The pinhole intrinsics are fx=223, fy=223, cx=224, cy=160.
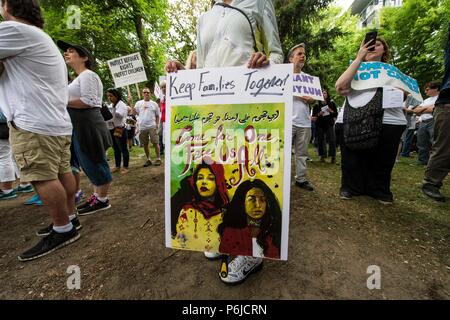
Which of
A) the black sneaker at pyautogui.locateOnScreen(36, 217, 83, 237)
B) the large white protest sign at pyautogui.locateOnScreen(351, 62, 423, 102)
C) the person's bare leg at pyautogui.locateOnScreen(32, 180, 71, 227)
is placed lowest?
the black sneaker at pyautogui.locateOnScreen(36, 217, 83, 237)

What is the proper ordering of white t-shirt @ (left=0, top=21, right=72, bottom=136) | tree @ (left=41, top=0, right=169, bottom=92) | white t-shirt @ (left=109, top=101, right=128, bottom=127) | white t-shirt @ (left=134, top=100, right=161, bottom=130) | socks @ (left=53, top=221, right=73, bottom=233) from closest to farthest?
white t-shirt @ (left=0, top=21, right=72, bottom=136), socks @ (left=53, top=221, right=73, bottom=233), white t-shirt @ (left=109, top=101, right=128, bottom=127), white t-shirt @ (left=134, top=100, right=161, bottom=130), tree @ (left=41, top=0, right=169, bottom=92)

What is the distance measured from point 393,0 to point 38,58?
27011 millimetres

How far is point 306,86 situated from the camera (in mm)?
3490

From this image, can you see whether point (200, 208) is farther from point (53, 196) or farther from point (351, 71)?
point (351, 71)

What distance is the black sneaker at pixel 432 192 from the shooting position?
2.89m

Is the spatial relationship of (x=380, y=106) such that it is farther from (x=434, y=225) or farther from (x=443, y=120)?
(x=434, y=225)

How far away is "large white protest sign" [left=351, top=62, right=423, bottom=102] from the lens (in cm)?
232

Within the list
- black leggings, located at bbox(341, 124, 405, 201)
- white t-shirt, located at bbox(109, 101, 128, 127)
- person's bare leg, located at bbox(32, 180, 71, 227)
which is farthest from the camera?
white t-shirt, located at bbox(109, 101, 128, 127)

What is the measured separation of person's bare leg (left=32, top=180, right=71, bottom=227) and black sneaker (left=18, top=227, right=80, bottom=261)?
0.14 meters

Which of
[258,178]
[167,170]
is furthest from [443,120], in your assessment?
[167,170]

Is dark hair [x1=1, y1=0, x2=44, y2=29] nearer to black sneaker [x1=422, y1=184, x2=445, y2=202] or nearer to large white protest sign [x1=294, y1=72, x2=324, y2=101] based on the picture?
large white protest sign [x1=294, y1=72, x2=324, y2=101]

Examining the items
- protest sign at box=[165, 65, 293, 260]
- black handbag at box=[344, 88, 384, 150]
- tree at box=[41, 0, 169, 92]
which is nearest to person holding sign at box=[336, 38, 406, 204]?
black handbag at box=[344, 88, 384, 150]

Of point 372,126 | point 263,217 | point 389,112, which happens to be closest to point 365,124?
point 372,126

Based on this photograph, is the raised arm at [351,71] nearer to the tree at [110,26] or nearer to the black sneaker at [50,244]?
the black sneaker at [50,244]
